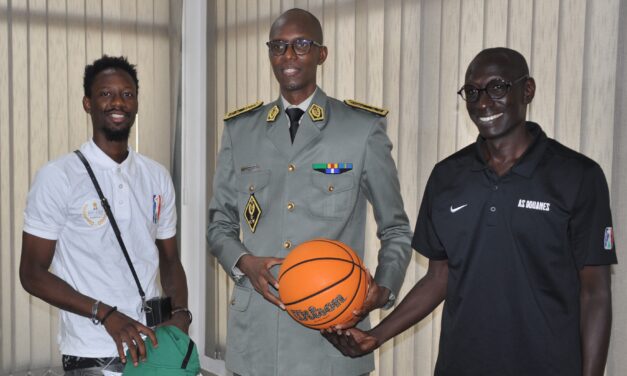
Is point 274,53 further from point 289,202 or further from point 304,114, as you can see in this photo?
point 289,202

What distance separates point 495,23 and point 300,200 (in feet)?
4.82

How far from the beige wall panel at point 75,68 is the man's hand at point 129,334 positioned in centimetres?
277

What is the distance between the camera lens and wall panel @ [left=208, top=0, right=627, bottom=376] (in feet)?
8.53

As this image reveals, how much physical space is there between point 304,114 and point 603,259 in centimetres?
94

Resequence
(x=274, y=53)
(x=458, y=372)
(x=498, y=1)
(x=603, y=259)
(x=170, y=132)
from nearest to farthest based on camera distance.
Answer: (x=603, y=259) < (x=458, y=372) < (x=274, y=53) < (x=498, y=1) < (x=170, y=132)

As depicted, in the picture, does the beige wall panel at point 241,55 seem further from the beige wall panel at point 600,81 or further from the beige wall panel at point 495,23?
the beige wall panel at point 600,81

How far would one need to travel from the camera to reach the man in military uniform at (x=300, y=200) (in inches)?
76.7

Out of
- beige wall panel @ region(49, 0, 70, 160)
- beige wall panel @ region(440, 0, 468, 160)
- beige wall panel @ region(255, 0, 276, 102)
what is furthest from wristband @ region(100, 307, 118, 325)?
beige wall panel @ region(49, 0, 70, 160)

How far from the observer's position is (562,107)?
273 centimetres

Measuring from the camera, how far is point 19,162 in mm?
4316

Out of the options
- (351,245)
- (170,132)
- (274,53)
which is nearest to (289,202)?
(351,245)

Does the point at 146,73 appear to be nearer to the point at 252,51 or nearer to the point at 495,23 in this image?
the point at 252,51

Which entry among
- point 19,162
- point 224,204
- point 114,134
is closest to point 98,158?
point 114,134

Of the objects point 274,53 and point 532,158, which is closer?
point 532,158
